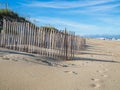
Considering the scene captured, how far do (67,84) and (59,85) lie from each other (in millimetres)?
251

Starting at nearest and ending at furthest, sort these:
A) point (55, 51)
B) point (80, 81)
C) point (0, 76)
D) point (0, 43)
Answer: point (0, 76)
point (80, 81)
point (55, 51)
point (0, 43)

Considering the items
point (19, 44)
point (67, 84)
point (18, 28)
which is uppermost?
point (18, 28)

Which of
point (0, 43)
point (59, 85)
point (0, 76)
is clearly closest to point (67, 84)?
point (59, 85)

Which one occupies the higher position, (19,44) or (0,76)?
(19,44)

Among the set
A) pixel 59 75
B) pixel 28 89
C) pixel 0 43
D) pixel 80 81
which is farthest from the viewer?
pixel 0 43

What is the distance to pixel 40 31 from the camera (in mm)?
11703

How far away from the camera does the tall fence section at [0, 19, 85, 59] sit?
38.2 ft

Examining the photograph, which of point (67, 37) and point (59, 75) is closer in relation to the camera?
point (59, 75)

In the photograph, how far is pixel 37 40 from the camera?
11.8 meters

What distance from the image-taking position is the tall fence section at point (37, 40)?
11656 millimetres

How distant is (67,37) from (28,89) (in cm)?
752

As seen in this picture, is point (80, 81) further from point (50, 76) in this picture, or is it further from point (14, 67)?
point (14, 67)

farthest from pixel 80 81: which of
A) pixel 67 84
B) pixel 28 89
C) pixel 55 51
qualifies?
pixel 55 51

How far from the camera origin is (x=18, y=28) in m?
12.0
